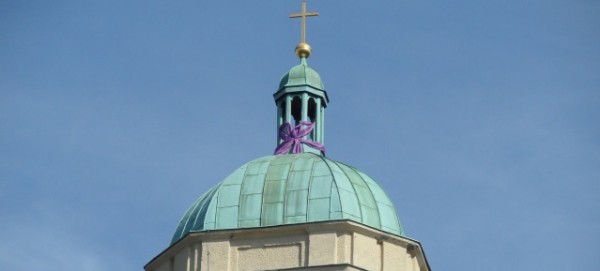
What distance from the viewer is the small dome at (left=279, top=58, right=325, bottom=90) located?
55562 millimetres

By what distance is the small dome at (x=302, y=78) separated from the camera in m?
55.6

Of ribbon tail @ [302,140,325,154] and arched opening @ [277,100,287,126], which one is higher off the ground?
arched opening @ [277,100,287,126]

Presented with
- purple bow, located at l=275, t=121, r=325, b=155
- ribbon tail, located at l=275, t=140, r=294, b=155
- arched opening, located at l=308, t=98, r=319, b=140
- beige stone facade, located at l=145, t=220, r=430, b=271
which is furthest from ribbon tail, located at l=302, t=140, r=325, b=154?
beige stone facade, located at l=145, t=220, r=430, b=271

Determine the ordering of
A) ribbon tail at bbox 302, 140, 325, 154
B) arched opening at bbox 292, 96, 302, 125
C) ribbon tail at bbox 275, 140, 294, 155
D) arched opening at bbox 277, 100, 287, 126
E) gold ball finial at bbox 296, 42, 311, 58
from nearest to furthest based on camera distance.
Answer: ribbon tail at bbox 275, 140, 294, 155 → ribbon tail at bbox 302, 140, 325, 154 → arched opening at bbox 277, 100, 287, 126 → arched opening at bbox 292, 96, 302, 125 → gold ball finial at bbox 296, 42, 311, 58

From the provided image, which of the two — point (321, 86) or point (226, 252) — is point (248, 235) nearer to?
point (226, 252)

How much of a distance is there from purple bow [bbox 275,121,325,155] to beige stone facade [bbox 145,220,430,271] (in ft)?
14.0

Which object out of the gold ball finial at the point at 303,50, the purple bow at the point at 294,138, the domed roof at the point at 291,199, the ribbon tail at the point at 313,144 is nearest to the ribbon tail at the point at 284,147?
the purple bow at the point at 294,138

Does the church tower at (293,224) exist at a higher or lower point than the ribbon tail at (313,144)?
lower

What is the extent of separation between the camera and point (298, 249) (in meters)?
50.0

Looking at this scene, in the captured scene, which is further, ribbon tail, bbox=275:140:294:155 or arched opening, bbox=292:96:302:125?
arched opening, bbox=292:96:302:125

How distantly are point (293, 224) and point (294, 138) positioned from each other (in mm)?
4733

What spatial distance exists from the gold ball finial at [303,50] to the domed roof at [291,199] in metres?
4.25

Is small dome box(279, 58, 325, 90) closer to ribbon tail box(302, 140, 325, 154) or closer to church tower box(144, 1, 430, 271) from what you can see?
ribbon tail box(302, 140, 325, 154)

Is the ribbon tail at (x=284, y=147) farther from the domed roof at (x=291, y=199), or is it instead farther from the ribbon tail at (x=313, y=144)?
the domed roof at (x=291, y=199)
